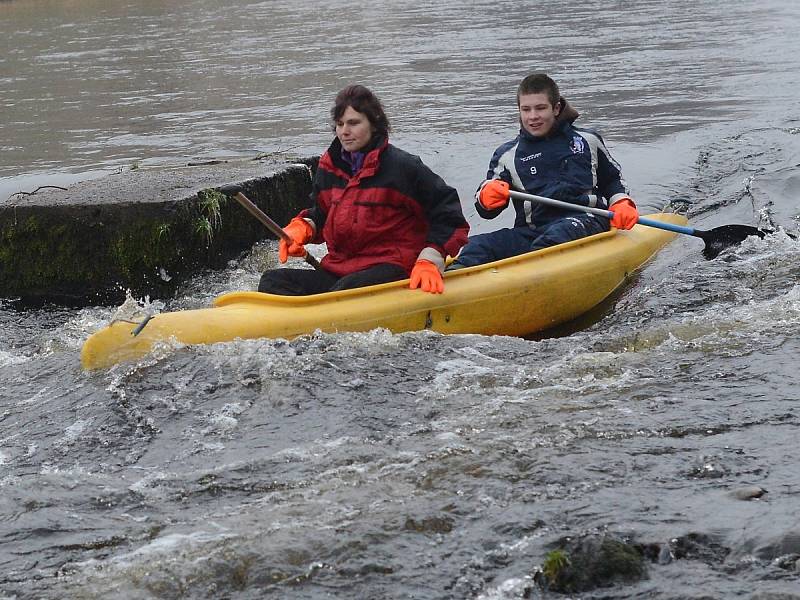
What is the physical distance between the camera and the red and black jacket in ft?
17.6

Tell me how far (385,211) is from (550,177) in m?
1.43

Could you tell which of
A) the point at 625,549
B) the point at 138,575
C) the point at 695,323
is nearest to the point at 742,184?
the point at 695,323

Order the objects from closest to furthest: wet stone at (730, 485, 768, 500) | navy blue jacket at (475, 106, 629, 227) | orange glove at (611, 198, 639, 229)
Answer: wet stone at (730, 485, 768, 500) → orange glove at (611, 198, 639, 229) → navy blue jacket at (475, 106, 629, 227)

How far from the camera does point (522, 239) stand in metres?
6.39

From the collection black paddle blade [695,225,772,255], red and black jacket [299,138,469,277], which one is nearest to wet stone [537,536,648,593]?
red and black jacket [299,138,469,277]

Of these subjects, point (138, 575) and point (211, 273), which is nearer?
point (138, 575)

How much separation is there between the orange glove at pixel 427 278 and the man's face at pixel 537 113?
1.44 metres

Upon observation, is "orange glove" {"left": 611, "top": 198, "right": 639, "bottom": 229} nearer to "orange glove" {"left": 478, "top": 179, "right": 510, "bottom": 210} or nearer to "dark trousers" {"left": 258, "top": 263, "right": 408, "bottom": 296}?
"orange glove" {"left": 478, "top": 179, "right": 510, "bottom": 210}

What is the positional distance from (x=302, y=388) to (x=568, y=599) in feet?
6.53

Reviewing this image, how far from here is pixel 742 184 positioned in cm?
876

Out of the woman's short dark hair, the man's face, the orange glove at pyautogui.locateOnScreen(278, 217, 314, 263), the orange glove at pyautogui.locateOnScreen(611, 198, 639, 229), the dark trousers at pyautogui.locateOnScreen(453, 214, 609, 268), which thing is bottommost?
the dark trousers at pyautogui.locateOnScreen(453, 214, 609, 268)

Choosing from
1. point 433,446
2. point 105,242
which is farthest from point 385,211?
point 105,242

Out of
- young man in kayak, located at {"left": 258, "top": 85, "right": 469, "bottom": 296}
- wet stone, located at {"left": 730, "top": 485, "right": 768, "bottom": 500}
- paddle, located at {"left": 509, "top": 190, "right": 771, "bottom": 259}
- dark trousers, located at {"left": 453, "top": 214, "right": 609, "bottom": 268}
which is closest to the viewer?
wet stone, located at {"left": 730, "top": 485, "right": 768, "bottom": 500}

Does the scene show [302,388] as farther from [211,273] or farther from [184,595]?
[211,273]
